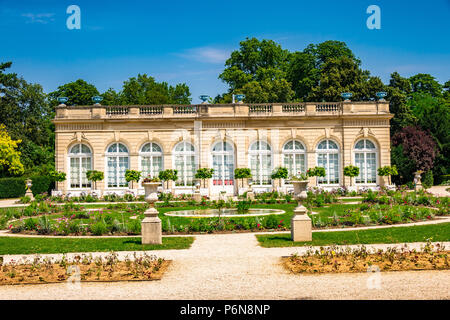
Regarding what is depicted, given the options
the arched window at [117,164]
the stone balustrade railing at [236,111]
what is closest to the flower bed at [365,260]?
the stone balustrade railing at [236,111]

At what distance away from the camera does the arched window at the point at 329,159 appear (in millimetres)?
30094

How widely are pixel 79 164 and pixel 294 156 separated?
1373cm

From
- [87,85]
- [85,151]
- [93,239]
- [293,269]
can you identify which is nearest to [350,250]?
[293,269]

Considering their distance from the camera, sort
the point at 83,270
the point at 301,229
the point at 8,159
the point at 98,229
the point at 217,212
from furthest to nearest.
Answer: the point at 8,159 → the point at 217,212 → the point at 98,229 → the point at 301,229 → the point at 83,270


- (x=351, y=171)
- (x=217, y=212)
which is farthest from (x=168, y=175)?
(x=351, y=171)

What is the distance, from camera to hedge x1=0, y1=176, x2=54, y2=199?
31.9 metres

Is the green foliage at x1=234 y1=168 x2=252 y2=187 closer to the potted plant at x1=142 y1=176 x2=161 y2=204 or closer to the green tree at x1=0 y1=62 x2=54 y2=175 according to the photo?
the potted plant at x1=142 y1=176 x2=161 y2=204

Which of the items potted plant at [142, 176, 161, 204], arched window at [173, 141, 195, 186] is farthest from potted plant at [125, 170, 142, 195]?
potted plant at [142, 176, 161, 204]

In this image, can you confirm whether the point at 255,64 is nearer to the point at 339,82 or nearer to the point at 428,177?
the point at 339,82

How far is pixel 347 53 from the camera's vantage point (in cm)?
4612

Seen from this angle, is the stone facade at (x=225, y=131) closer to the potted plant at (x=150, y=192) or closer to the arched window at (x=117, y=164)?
the arched window at (x=117, y=164)

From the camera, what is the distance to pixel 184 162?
3008 centimetres

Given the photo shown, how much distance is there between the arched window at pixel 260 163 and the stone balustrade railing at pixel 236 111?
2211mm

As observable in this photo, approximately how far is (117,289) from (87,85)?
44.5 meters
